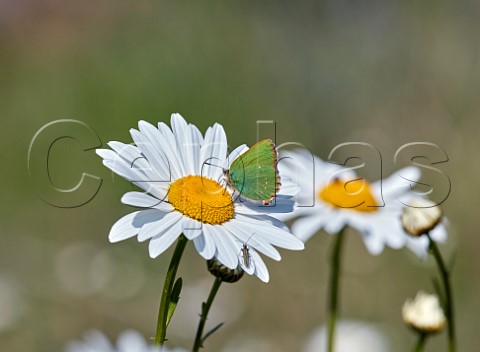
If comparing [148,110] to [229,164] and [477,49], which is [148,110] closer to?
[477,49]

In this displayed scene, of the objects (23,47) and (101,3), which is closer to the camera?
(23,47)

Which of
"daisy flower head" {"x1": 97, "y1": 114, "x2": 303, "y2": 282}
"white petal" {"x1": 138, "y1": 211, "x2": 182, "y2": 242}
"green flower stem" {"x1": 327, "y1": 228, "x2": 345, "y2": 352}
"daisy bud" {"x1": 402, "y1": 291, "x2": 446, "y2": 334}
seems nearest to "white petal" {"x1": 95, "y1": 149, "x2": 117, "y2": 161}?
"daisy flower head" {"x1": 97, "y1": 114, "x2": 303, "y2": 282}

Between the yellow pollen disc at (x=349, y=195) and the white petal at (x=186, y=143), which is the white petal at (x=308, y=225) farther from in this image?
the white petal at (x=186, y=143)

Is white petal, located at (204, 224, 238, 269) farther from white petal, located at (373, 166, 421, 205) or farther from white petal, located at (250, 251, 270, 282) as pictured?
white petal, located at (373, 166, 421, 205)

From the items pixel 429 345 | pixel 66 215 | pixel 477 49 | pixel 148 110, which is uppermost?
pixel 477 49

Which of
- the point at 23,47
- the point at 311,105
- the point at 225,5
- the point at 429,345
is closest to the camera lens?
the point at 429,345

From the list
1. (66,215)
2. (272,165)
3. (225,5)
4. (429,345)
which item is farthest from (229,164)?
(225,5)

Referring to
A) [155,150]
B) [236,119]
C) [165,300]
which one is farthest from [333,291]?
[236,119]
